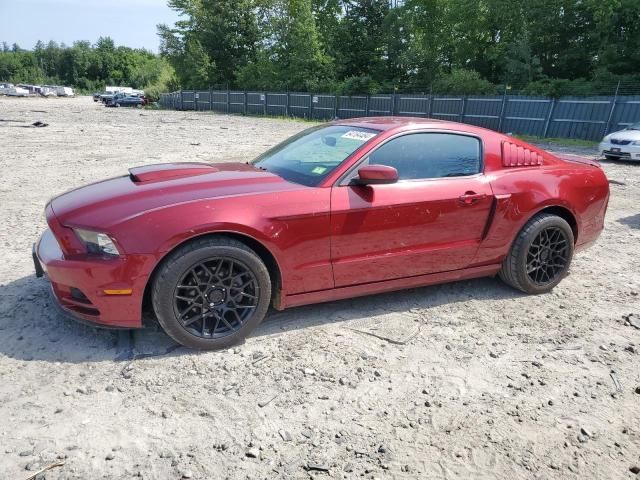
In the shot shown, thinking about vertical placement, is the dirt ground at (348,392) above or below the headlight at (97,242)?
below

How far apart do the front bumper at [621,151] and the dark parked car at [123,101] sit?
1886 inches

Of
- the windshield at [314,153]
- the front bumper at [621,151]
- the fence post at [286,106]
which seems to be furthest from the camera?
the fence post at [286,106]

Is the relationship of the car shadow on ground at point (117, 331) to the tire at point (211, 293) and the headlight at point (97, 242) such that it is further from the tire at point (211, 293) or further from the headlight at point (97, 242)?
the headlight at point (97, 242)

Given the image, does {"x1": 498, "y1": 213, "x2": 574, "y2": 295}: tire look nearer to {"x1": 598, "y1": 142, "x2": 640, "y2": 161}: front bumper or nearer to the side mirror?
the side mirror

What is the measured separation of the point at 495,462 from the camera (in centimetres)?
241

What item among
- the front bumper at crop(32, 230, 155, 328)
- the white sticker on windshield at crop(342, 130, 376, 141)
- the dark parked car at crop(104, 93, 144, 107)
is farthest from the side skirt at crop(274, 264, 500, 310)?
the dark parked car at crop(104, 93, 144, 107)

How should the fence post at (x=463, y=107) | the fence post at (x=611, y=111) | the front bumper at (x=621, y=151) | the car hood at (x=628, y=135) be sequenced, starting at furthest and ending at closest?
1. the fence post at (x=463, y=107)
2. the fence post at (x=611, y=111)
3. the car hood at (x=628, y=135)
4. the front bumper at (x=621, y=151)

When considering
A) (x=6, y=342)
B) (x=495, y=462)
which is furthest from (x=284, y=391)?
(x=6, y=342)

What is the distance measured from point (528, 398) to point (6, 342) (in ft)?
11.0

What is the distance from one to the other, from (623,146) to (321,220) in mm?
13399

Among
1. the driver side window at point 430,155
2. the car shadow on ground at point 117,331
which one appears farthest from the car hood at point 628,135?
the driver side window at point 430,155

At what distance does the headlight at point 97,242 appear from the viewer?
3043 mm

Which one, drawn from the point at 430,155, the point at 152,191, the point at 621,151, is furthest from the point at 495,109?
the point at 152,191

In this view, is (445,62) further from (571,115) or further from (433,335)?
(433,335)
